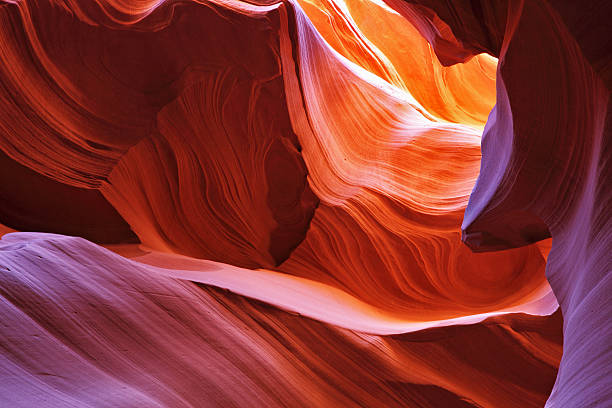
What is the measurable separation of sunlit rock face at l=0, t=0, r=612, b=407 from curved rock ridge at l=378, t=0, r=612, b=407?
0.03 ft

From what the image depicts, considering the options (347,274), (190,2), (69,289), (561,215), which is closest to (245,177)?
(347,274)

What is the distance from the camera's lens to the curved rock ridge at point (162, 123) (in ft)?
11.6

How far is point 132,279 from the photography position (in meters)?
2.46

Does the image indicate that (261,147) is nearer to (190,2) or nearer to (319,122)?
(319,122)

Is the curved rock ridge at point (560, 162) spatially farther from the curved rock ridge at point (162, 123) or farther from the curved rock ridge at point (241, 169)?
the curved rock ridge at point (162, 123)

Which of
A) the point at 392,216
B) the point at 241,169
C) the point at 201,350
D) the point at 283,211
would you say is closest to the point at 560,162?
the point at 201,350

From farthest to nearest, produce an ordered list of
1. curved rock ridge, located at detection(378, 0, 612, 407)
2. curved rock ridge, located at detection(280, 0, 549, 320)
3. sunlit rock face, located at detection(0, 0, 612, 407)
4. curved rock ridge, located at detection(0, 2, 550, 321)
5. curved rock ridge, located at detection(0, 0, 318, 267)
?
curved rock ridge, located at detection(280, 0, 549, 320), curved rock ridge, located at detection(0, 2, 550, 321), curved rock ridge, located at detection(0, 0, 318, 267), sunlit rock face, located at detection(0, 0, 612, 407), curved rock ridge, located at detection(378, 0, 612, 407)

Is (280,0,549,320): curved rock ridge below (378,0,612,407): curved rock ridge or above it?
below

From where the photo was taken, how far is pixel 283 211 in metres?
4.04

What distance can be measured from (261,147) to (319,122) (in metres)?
0.60

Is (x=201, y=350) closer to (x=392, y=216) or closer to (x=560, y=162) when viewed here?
(x=560, y=162)

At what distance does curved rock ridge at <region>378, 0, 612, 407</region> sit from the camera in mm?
1438

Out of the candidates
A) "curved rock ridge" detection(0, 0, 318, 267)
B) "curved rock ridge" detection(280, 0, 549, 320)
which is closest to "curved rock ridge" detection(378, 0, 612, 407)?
"curved rock ridge" detection(280, 0, 549, 320)

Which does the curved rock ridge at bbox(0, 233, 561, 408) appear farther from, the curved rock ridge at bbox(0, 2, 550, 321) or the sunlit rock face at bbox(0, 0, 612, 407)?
the curved rock ridge at bbox(0, 2, 550, 321)
